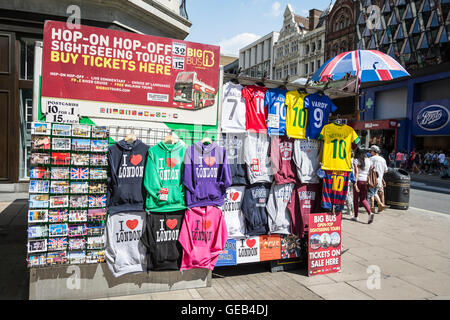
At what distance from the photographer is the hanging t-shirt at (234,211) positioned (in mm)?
4812

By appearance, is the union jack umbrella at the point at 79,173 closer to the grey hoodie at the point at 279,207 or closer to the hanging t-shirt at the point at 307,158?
the grey hoodie at the point at 279,207

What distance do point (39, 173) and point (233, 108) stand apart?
272 cm

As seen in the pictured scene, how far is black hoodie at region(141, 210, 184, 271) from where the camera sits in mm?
4254

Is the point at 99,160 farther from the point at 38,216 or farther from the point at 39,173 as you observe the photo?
the point at 38,216

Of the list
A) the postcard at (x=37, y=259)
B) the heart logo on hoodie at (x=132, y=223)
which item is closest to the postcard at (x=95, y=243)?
the heart logo on hoodie at (x=132, y=223)

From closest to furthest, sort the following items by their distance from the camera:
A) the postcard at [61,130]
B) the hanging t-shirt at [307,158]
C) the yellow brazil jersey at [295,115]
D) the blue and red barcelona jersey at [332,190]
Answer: the postcard at [61,130]
the yellow brazil jersey at [295,115]
the hanging t-shirt at [307,158]
the blue and red barcelona jersey at [332,190]

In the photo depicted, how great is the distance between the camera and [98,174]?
13.2ft

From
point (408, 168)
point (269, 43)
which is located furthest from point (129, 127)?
point (269, 43)

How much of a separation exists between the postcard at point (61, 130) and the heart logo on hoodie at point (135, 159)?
799 mm

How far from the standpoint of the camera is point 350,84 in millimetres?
5766

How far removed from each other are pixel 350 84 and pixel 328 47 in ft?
150

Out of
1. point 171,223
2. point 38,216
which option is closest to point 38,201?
point 38,216

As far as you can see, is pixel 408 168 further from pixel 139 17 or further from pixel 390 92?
pixel 139 17

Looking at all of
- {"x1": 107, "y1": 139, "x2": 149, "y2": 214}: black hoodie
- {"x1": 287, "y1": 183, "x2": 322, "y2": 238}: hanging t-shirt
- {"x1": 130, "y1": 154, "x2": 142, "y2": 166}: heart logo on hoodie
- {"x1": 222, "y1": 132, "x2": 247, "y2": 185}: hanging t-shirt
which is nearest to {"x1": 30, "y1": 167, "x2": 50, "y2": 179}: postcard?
{"x1": 107, "y1": 139, "x2": 149, "y2": 214}: black hoodie
